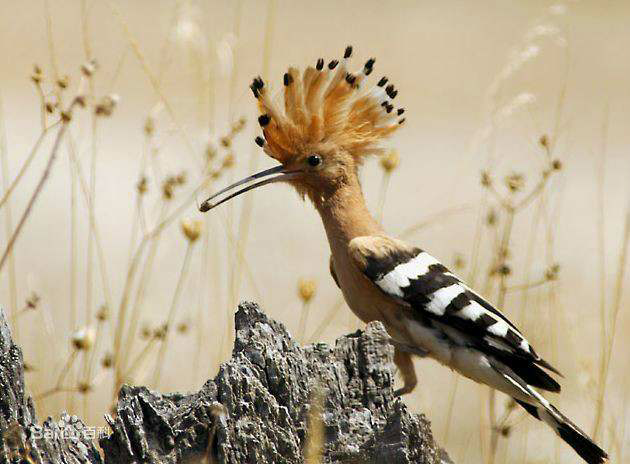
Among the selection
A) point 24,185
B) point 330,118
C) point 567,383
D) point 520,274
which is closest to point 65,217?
point 24,185

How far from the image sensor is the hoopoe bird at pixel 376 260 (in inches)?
111

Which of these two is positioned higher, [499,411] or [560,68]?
[560,68]

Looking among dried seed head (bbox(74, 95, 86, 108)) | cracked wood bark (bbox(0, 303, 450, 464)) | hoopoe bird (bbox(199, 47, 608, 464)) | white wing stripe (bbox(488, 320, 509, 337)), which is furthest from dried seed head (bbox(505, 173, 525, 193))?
dried seed head (bbox(74, 95, 86, 108))

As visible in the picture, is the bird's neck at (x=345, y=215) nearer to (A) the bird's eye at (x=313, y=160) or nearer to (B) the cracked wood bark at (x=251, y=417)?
(A) the bird's eye at (x=313, y=160)

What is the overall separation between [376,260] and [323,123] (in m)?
0.39

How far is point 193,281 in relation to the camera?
17.7 ft

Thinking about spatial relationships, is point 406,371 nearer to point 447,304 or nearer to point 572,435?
point 447,304

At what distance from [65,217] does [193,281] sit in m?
0.92

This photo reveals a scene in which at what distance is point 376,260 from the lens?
9.27ft

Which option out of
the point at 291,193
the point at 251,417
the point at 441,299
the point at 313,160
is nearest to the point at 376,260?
the point at 441,299

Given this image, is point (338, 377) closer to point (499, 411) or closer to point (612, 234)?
point (499, 411)

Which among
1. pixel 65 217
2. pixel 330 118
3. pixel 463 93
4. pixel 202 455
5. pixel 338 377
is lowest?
pixel 202 455

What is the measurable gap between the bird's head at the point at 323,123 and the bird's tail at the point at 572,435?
2.56ft

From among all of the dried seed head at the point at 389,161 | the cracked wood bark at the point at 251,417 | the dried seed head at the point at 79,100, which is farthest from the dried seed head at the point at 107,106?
the cracked wood bark at the point at 251,417
